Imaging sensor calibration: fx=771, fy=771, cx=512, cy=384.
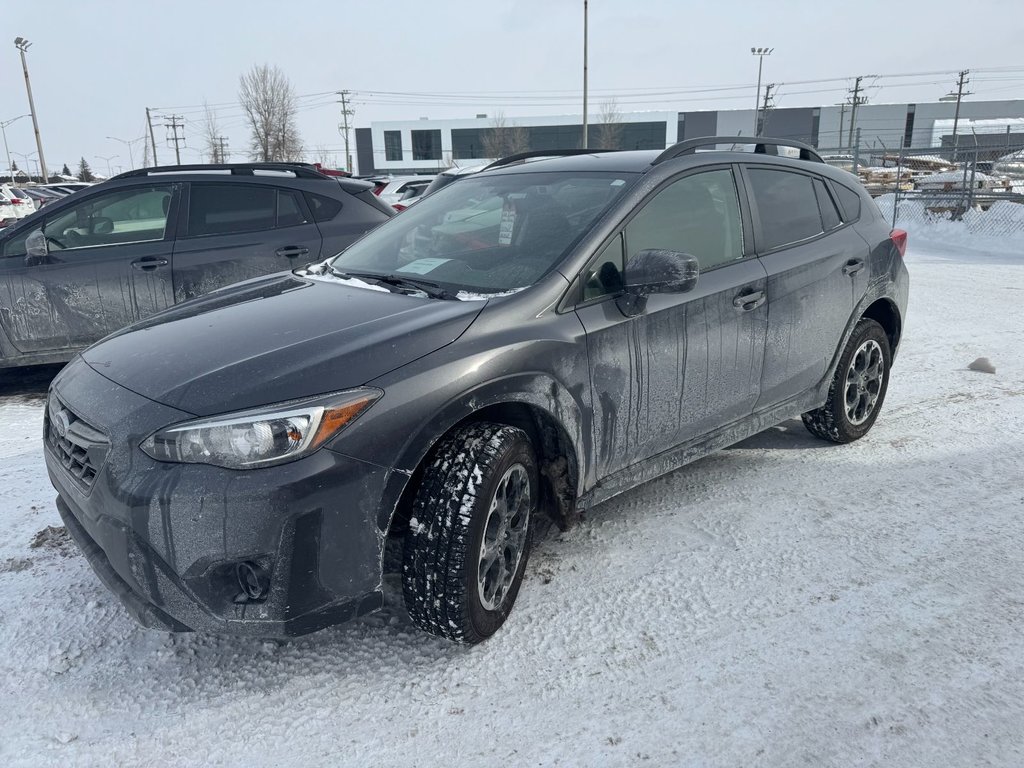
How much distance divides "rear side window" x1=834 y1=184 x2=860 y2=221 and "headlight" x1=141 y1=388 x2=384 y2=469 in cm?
343

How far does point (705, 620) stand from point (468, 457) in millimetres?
1111

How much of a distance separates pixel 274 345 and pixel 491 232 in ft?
4.04

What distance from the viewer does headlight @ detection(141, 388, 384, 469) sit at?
2215mm

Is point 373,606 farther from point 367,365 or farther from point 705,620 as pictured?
point 705,620

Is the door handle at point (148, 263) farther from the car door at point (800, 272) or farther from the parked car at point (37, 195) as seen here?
the parked car at point (37, 195)

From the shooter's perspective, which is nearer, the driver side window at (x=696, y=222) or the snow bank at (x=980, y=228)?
the driver side window at (x=696, y=222)

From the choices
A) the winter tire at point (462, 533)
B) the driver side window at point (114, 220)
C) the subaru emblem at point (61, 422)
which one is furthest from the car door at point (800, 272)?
the driver side window at point (114, 220)

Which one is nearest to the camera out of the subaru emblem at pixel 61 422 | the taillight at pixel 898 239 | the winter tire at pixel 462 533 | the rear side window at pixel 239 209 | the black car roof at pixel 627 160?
the winter tire at pixel 462 533

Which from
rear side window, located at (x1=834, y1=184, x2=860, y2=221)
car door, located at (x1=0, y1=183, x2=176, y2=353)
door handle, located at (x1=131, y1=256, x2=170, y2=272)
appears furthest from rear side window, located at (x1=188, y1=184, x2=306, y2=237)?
rear side window, located at (x1=834, y1=184, x2=860, y2=221)

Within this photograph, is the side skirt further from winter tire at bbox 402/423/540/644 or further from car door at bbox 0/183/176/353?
car door at bbox 0/183/176/353

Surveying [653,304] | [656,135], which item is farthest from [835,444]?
[656,135]

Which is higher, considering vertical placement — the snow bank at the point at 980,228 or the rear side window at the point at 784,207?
the rear side window at the point at 784,207

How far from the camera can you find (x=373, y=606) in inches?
Answer: 95.5

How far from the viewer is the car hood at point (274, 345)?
92.1 inches
